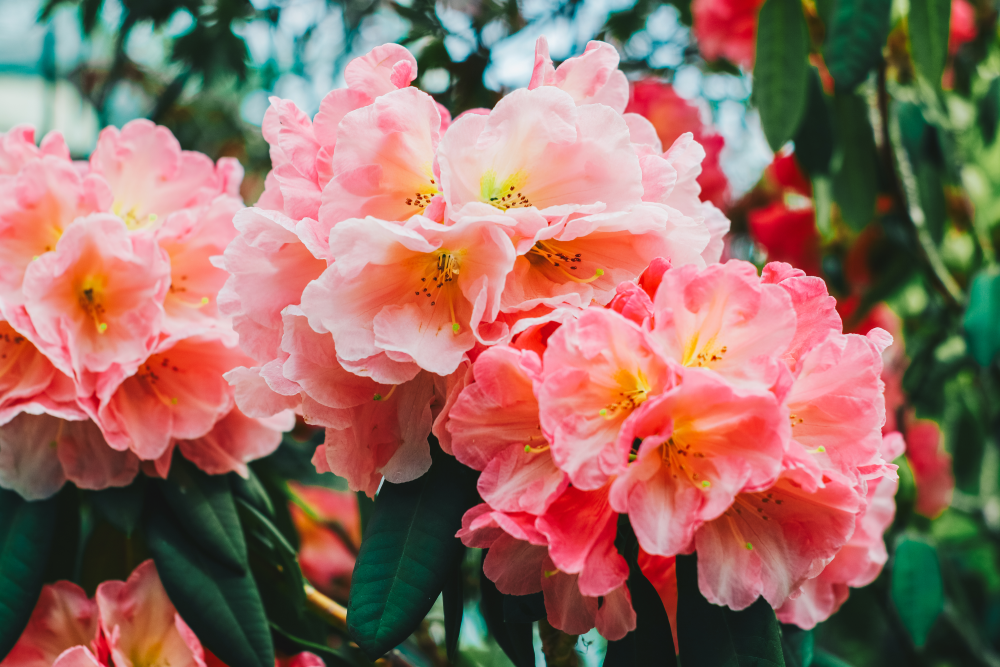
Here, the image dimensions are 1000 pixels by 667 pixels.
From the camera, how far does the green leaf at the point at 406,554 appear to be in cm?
51

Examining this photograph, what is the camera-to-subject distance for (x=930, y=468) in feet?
6.06

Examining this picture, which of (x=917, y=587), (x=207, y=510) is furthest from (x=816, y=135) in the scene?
(x=207, y=510)

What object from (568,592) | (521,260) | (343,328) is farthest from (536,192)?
(568,592)

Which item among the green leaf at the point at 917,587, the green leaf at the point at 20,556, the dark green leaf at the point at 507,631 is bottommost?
the green leaf at the point at 917,587

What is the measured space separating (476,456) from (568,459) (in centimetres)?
8

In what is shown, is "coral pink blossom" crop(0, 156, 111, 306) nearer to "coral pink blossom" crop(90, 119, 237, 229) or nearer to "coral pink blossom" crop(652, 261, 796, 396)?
"coral pink blossom" crop(90, 119, 237, 229)

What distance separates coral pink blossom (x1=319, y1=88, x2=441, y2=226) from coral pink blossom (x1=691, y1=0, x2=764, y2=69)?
1072 millimetres

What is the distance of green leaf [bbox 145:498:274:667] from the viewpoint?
25.8 inches

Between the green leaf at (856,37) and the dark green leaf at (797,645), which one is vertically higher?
the green leaf at (856,37)

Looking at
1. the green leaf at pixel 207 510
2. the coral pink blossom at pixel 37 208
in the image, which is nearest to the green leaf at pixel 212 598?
the green leaf at pixel 207 510

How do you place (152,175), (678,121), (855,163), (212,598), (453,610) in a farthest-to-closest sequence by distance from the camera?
1. (678,121)
2. (855,163)
3. (152,175)
4. (212,598)
5. (453,610)

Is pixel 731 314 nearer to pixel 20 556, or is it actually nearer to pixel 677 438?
pixel 677 438

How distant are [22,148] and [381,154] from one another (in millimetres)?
433

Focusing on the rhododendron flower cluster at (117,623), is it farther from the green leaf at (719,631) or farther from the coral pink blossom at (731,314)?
the coral pink blossom at (731,314)
